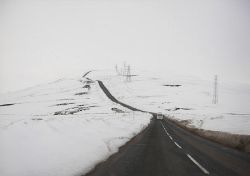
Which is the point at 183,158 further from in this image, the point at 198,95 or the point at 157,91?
the point at 157,91

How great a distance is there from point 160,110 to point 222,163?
8158 cm

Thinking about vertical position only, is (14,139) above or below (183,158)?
above

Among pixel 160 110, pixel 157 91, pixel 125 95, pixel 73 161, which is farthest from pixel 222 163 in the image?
pixel 157 91

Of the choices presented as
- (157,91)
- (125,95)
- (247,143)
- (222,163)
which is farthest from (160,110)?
(222,163)

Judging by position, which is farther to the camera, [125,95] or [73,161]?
[125,95]

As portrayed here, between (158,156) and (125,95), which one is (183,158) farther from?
(125,95)

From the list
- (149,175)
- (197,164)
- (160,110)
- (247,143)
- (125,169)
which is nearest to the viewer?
(149,175)

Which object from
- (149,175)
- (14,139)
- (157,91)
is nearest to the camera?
(149,175)

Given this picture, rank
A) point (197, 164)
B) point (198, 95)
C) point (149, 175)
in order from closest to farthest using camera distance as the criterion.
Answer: point (149, 175)
point (197, 164)
point (198, 95)

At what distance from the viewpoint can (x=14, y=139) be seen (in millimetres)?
→ 11406

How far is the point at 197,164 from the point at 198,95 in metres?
121

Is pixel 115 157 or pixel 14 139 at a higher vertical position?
pixel 14 139

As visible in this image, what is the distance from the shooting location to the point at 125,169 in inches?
378

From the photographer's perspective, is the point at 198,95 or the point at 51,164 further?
the point at 198,95
